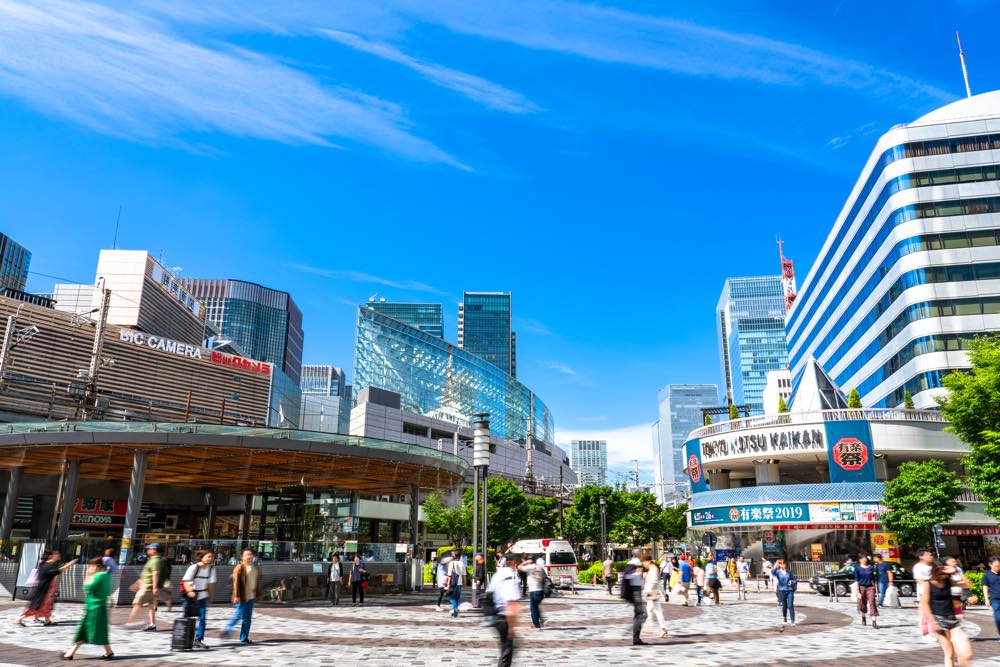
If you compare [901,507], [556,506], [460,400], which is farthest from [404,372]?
[901,507]

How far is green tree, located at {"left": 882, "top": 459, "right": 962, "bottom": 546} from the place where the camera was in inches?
1412

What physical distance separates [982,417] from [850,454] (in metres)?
14.1

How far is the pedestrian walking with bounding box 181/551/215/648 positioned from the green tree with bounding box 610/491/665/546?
48436mm

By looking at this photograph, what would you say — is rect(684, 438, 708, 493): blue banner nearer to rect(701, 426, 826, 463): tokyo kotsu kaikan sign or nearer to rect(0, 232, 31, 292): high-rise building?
rect(701, 426, 826, 463): tokyo kotsu kaikan sign

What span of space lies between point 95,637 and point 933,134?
6809 centimetres

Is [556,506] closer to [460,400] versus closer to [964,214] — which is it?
[964,214]

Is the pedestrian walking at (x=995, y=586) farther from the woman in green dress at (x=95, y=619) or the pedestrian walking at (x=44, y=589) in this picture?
the pedestrian walking at (x=44, y=589)

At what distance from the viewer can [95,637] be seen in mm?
11602

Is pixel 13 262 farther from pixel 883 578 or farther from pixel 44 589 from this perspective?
pixel 883 578

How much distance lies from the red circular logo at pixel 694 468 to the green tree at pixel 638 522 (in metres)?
10.6

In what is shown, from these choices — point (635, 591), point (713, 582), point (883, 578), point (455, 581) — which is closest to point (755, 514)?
point (883, 578)

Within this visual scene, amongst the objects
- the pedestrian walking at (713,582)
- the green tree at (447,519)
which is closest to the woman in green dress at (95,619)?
the pedestrian walking at (713,582)

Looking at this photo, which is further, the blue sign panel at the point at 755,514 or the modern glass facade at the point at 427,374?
the modern glass facade at the point at 427,374

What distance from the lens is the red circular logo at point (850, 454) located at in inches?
1679
